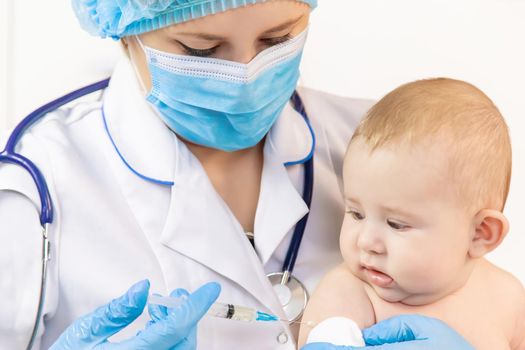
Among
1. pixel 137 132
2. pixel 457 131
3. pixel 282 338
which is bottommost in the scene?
pixel 282 338

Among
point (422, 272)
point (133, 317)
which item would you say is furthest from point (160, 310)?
point (422, 272)

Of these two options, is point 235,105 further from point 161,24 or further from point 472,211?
point 472,211

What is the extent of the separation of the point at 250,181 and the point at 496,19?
1.20 metres

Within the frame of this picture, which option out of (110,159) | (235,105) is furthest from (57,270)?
(235,105)

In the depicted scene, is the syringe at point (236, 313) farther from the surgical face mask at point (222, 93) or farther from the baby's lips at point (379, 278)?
the surgical face mask at point (222, 93)

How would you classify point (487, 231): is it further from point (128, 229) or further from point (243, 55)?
point (128, 229)

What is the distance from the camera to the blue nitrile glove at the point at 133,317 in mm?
1351

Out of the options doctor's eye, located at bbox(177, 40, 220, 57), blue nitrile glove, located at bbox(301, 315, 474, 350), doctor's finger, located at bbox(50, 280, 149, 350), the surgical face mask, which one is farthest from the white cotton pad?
doctor's eye, located at bbox(177, 40, 220, 57)

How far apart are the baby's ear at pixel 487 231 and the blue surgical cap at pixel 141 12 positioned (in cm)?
58

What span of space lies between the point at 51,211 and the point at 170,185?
0.90ft

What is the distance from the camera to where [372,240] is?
1576 millimetres

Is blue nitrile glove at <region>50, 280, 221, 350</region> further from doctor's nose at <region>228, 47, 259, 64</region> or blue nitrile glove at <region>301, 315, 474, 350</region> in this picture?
doctor's nose at <region>228, 47, 259, 64</region>

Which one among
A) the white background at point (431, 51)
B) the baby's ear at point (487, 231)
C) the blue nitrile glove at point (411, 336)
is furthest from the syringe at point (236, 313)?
the white background at point (431, 51)

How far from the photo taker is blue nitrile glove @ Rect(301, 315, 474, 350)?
1484mm
